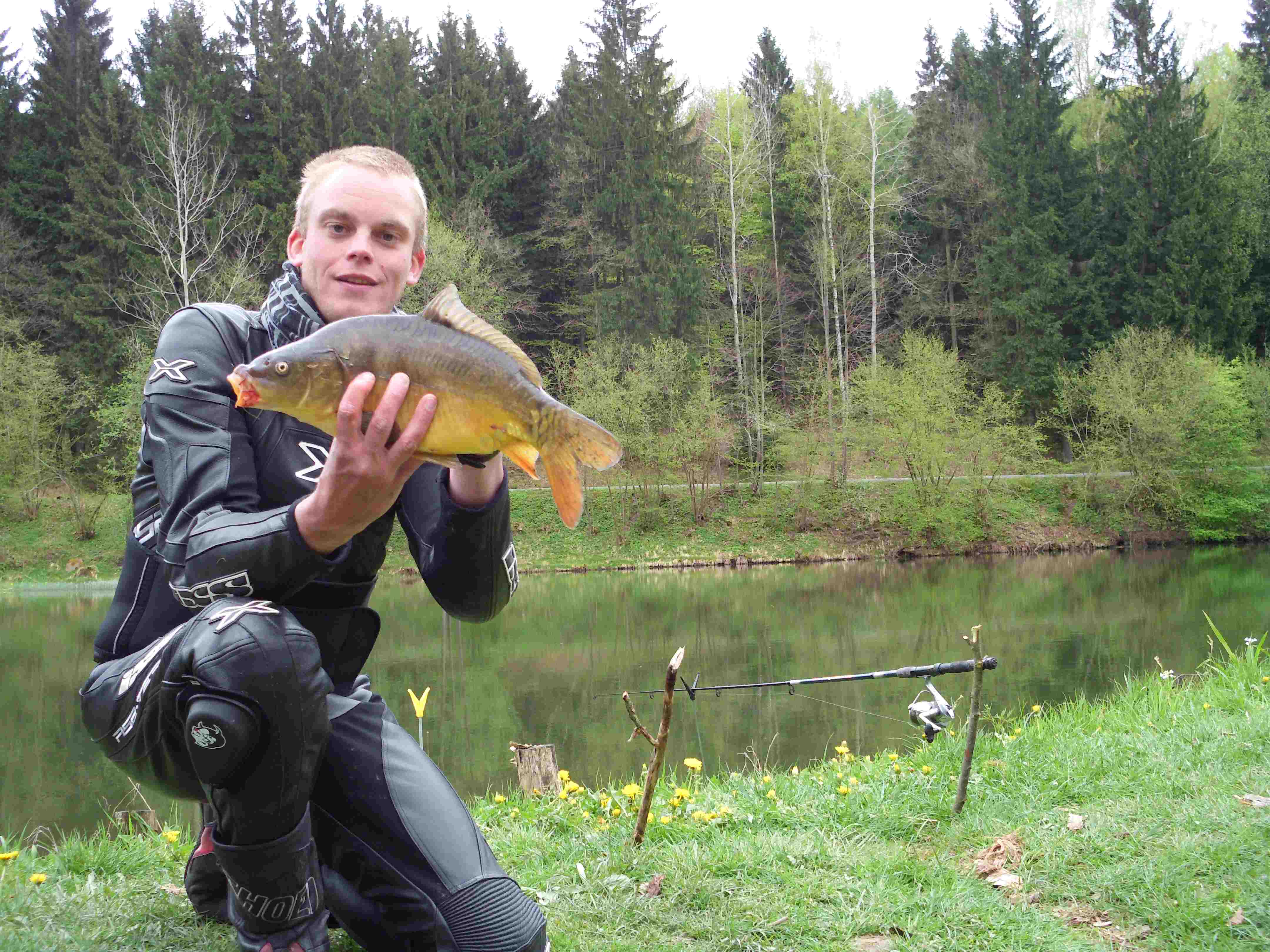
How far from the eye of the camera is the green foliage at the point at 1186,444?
25.9 m

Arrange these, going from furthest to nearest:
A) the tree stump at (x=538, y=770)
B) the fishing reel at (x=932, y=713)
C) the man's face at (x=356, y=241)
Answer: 1. the tree stump at (x=538, y=770)
2. the fishing reel at (x=932, y=713)
3. the man's face at (x=356, y=241)

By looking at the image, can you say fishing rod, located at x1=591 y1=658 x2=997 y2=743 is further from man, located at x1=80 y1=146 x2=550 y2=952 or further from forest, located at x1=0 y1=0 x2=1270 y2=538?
forest, located at x1=0 y1=0 x2=1270 y2=538

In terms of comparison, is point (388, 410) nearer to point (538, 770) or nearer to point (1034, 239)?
point (538, 770)

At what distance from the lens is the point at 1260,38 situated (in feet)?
125

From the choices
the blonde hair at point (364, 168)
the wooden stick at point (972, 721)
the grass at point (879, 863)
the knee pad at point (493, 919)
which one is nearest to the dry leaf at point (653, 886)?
the grass at point (879, 863)

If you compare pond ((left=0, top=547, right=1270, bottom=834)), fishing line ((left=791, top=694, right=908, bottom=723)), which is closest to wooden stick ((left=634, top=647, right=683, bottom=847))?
pond ((left=0, top=547, right=1270, bottom=834))

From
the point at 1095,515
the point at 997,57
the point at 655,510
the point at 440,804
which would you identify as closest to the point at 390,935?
the point at 440,804

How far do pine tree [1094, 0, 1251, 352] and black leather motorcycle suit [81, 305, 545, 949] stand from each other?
33683 millimetres

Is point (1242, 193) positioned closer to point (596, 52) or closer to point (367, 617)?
point (596, 52)

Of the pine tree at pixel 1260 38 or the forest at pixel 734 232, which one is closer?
the forest at pixel 734 232

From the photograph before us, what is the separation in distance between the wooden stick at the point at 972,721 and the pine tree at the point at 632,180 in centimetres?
2644

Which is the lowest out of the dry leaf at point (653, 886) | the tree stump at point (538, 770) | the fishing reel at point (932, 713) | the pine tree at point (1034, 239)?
the tree stump at point (538, 770)

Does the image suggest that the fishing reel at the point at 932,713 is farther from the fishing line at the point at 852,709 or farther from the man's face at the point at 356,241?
the fishing line at the point at 852,709

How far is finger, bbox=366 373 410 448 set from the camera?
179cm
